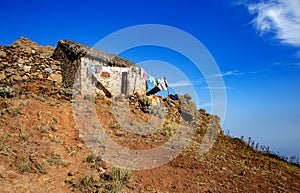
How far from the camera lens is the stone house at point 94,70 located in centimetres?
1514

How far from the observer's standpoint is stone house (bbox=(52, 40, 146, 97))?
15141mm

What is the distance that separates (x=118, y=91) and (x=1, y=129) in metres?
9.60

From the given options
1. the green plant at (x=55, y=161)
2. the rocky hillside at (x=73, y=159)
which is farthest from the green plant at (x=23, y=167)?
the green plant at (x=55, y=161)

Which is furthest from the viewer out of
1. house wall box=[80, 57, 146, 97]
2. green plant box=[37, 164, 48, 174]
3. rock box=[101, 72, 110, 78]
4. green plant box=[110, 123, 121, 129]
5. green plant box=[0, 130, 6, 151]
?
rock box=[101, 72, 110, 78]

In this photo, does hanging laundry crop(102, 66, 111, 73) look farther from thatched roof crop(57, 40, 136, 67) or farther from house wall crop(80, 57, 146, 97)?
thatched roof crop(57, 40, 136, 67)

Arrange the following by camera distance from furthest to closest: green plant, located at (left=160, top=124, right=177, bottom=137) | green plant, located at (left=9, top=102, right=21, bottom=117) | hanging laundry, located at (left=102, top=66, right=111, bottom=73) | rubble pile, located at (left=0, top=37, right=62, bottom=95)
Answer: hanging laundry, located at (left=102, top=66, right=111, bottom=73) < rubble pile, located at (left=0, top=37, right=62, bottom=95) < green plant, located at (left=160, top=124, right=177, bottom=137) < green plant, located at (left=9, top=102, right=21, bottom=117)

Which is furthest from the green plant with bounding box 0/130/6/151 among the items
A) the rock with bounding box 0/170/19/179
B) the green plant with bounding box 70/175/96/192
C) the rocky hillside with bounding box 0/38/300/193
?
the green plant with bounding box 70/175/96/192

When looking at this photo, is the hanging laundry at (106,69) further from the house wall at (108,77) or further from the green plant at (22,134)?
the green plant at (22,134)

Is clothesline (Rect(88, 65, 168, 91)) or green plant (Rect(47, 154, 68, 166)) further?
clothesline (Rect(88, 65, 168, 91))

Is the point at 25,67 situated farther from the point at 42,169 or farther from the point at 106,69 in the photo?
the point at 42,169

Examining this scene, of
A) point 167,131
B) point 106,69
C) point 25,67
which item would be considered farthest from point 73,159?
point 106,69

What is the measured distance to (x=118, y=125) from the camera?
1063 cm

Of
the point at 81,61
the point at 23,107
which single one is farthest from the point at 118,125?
the point at 81,61

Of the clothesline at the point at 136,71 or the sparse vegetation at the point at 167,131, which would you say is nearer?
the sparse vegetation at the point at 167,131
